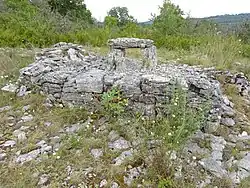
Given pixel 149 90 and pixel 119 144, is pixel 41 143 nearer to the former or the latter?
pixel 119 144

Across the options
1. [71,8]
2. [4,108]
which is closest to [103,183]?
[4,108]

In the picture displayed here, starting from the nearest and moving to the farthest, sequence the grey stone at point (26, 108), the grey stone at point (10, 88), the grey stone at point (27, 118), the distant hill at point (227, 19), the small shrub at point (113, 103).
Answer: the small shrub at point (113, 103) < the grey stone at point (27, 118) < the grey stone at point (26, 108) < the grey stone at point (10, 88) < the distant hill at point (227, 19)

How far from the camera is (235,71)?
19.7ft

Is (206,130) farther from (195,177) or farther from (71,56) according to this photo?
(71,56)

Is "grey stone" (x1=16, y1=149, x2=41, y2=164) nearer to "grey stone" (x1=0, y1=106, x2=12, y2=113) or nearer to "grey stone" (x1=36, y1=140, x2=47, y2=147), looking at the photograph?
"grey stone" (x1=36, y1=140, x2=47, y2=147)

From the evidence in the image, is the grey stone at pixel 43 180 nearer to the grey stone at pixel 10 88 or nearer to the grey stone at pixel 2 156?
the grey stone at pixel 2 156

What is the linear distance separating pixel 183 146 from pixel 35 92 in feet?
7.91

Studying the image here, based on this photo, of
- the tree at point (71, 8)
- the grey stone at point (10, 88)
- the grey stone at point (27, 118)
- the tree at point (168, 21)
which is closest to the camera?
the grey stone at point (27, 118)

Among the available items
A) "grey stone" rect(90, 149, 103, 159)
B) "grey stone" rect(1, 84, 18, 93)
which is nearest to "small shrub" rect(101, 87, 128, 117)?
"grey stone" rect(90, 149, 103, 159)

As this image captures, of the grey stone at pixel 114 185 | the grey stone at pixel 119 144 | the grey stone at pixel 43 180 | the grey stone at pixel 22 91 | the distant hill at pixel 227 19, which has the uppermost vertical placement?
the grey stone at pixel 22 91

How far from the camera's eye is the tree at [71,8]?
21.3 metres

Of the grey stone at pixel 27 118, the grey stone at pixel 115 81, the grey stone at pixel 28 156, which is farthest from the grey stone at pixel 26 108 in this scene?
the grey stone at pixel 28 156

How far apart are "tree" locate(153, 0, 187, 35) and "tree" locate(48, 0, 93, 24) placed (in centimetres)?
856

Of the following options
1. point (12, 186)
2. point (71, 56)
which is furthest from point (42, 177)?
point (71, 56)
